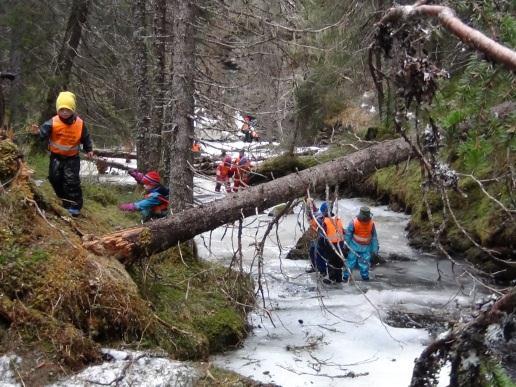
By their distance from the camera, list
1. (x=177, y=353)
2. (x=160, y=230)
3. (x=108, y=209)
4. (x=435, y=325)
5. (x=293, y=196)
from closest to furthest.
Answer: (x=177, y=353) < (x=160, y=230) < (x=293, y=196) < (x=435, y=325) < (x=108, y=209)

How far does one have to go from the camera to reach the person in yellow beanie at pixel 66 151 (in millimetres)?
7141

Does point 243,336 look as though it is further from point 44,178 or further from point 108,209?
point 44,178

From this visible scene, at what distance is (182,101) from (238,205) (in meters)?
2.02

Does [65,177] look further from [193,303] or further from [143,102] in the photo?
[143,102]

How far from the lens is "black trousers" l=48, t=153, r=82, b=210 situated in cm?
734

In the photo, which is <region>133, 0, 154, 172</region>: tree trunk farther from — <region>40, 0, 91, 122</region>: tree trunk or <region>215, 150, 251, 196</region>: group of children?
<region>40, 0, 91, 122</region>: tree trunk

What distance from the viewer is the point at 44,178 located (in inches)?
422

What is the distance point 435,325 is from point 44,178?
747 centimetres

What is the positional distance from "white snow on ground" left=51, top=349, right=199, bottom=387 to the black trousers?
3496 mm

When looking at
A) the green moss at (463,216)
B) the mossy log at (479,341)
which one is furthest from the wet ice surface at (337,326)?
the mossy log at (479,341)

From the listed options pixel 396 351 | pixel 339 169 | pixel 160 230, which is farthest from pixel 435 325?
pixel 160 230

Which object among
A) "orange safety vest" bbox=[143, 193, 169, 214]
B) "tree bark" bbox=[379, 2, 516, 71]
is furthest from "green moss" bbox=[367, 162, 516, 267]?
"tree bark" bbox=[379, 2, 516, 71]

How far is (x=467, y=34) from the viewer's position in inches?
71.9

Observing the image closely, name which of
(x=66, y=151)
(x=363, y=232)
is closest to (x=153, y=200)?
(x=66, y=151)
